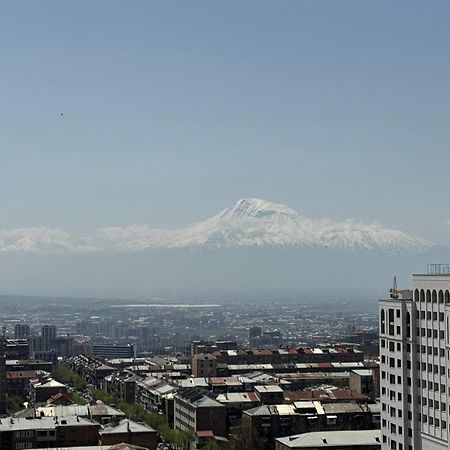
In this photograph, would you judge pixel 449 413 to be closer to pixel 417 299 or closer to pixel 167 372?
pixel 417 299

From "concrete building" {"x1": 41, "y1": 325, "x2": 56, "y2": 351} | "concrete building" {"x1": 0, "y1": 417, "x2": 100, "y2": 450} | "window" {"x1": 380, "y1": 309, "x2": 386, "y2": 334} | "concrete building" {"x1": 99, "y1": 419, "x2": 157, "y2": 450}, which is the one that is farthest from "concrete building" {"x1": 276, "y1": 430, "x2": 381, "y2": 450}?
"concrete building" {"x1": 41, "y1": 325, "x2": 56, "y2": 351}

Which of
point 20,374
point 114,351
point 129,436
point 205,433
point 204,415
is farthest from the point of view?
point 114,351

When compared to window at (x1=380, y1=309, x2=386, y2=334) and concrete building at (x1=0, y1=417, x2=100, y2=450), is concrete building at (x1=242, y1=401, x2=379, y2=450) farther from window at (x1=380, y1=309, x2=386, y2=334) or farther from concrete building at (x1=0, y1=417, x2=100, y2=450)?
window at (x1=380, y1=309, x2=386, y2=334)

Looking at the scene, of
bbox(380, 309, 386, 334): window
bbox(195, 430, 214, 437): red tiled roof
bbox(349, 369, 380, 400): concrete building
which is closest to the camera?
bbox(380, 309, 386, 334): window

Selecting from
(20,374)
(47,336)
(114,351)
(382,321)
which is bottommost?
(114,351)

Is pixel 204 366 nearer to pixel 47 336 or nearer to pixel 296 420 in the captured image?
pixel 296 420

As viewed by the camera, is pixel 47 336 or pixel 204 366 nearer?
pixel 204 366

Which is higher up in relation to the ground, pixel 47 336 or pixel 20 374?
pixel 47 336

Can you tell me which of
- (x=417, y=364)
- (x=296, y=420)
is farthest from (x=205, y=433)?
(x=417, y=364)

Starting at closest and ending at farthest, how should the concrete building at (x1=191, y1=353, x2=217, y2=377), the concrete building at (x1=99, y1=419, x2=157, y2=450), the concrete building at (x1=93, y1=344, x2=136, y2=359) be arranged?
the concrete building at (x1=99, y1=419, x2=157, y2=450) → the concrete building at (x1=191, y1=353, x2=217, y2=377) → the concrete building at (x1=93, y1=344, x2=136, y2=359)
